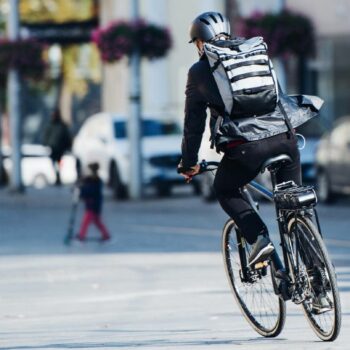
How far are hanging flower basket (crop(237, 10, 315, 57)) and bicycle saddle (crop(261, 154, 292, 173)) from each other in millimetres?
19914

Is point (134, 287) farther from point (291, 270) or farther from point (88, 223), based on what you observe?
point (88, 223)

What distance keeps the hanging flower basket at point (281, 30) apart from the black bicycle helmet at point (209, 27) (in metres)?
19.7

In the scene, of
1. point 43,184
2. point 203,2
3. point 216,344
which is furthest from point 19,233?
point 203,2

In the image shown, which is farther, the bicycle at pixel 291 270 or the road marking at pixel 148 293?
the road marking at pixel 148 293

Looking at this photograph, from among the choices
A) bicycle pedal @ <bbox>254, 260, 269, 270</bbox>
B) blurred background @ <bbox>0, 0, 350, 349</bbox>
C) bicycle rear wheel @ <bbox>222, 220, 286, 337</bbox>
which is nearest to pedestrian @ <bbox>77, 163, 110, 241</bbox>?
blurred background @ <bbox>0, 0, 350, 349</bbox>

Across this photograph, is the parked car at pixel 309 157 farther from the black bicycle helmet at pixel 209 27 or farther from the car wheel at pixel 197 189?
the black bicycle helmet at pixel 209 27

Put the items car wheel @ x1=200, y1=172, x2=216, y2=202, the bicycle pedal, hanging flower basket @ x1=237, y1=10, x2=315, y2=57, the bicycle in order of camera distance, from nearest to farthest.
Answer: the bicycle → the bicycle pedal → car wheel @ x1=200, y1=172, x2=216, y2=202 → hanging flower basket @ x1=237, y1=10, x2=315, y2=57

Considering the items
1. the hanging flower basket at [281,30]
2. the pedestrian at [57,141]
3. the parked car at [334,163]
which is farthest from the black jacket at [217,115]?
the pedestrian at [57,141]

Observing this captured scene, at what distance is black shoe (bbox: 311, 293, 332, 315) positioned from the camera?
28.6ft

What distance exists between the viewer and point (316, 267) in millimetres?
8773

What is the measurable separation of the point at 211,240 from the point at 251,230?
31.7ft

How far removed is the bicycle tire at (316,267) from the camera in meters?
8.62

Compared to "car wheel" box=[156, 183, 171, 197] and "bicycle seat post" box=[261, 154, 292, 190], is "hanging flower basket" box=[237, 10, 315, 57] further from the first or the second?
"bicycle seat post" box=[261, 154, 292, 190]

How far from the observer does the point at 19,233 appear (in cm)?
2067
